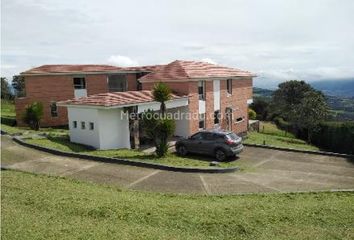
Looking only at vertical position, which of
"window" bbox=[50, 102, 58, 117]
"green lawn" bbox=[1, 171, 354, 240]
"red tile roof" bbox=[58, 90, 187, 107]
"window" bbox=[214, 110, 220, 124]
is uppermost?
"red tile roof" bbox=[58, 90, 187, 107]

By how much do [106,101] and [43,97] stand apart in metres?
13.0

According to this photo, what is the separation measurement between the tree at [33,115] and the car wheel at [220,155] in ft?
50.6

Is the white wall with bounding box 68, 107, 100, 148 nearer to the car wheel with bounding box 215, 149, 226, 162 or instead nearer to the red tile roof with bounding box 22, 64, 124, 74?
the car wheel with bounding box 215, 149, 226, 162

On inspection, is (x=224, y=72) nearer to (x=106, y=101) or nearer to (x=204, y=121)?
(x=204, y=121)

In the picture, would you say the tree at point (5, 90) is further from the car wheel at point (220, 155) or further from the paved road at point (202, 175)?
the car wheel at point (220, 155)

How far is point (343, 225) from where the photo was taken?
8.93 metres

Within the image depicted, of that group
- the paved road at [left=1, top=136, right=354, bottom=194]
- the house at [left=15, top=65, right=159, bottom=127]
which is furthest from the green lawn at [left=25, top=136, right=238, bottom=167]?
the house at [left=15, top=65, right=159, bottom=127]

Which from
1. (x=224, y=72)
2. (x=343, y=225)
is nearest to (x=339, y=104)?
(x=224, y=72)

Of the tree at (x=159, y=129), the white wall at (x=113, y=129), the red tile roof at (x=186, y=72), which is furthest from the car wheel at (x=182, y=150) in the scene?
the red tile roof at (x=186, y=72)

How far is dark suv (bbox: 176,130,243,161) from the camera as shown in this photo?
1903 cm

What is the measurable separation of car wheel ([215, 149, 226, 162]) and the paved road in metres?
0.97

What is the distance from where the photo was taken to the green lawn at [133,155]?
692 inches

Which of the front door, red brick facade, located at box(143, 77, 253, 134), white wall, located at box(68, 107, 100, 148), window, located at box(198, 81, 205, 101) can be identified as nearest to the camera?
white wall, located at box(68, 107, 100, 148)

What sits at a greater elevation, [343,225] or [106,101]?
[106,101]
